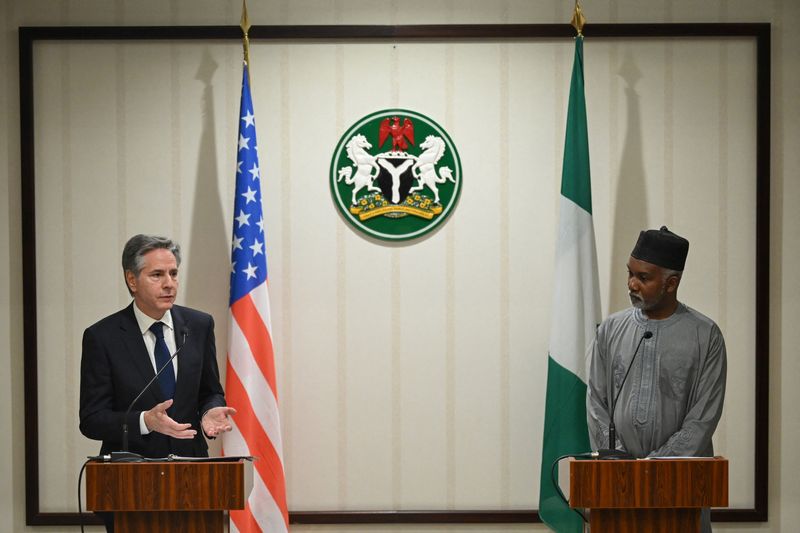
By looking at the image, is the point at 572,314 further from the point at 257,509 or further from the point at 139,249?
the point at 139,249

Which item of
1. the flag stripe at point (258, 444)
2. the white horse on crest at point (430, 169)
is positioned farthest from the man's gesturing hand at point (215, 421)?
the white horse on crest at point (430, 169)

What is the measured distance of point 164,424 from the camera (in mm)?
2984

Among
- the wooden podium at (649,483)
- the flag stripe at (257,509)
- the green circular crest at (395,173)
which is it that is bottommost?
the flag stripe at (257,509)

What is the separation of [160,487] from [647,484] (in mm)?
1542

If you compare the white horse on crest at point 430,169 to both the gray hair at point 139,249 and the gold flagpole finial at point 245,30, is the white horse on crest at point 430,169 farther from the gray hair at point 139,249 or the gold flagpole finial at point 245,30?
the gray hair at point 139,249

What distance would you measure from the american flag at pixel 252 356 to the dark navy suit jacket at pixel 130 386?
0.61m

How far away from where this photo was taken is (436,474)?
14.4 feet

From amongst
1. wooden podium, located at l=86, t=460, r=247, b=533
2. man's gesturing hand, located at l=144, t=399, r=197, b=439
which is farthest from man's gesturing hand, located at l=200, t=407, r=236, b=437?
wooden podium, located at l=86, t=460, r=247, b=533

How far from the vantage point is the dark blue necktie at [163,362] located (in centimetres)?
336

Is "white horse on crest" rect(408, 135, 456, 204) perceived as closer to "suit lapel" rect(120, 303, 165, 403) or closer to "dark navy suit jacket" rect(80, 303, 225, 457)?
"dark navy suit jacket" rect(80, 303, 225, 457)

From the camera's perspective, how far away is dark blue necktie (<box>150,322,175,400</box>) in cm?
336

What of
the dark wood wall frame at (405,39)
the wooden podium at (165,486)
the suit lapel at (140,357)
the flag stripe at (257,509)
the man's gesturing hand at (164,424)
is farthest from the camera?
the dark wood wall frame at (405,39)

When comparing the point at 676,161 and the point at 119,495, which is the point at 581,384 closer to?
the point at 676,161

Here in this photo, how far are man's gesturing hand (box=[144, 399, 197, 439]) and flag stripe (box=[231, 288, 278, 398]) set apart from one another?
1.07 m
